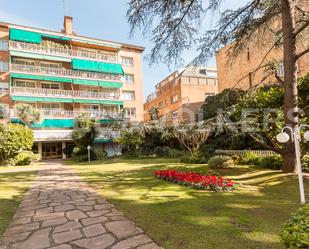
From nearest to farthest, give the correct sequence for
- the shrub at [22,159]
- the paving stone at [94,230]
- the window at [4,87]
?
the paving stone at [94,230] < the shrub at [22,159] < the window at [4,87]

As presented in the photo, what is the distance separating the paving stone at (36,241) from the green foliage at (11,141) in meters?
21.1

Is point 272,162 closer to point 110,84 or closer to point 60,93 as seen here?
point 110,84

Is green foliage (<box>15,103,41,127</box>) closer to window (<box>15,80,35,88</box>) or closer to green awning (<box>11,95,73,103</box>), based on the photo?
green awning (<box>11,95,73,103</box>)

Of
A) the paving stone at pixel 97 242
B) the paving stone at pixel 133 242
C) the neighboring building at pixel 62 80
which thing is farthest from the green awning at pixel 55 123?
the paving stone at pixel 133 242

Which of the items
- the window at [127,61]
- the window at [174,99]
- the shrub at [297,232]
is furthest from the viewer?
Answer: the window at [174,99]

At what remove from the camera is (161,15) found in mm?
8578

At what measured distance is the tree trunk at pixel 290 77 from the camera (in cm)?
1027

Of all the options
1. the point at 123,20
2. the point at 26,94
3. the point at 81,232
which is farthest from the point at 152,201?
the point at 26,94

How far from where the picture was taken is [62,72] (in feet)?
113

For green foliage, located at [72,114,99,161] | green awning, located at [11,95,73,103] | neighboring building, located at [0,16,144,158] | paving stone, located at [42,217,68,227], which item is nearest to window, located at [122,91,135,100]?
neighboring building, located at [0,16,144,158]

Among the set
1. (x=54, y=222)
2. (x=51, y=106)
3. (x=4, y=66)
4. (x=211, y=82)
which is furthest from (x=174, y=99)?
(x=54, y=222)

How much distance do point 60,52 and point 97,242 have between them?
3505 cm

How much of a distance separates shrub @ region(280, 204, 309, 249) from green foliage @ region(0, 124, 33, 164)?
25006 millimetres

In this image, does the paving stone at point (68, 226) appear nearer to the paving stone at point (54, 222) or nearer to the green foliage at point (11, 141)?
the paving stone at point (54, 222)
